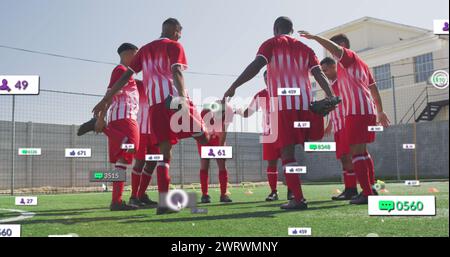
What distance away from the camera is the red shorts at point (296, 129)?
2535 mm

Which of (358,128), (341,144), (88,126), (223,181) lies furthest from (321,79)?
(223,181)

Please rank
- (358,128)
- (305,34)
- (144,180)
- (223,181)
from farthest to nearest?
(223,181)
(144,180)
(358,128)
(305,34)

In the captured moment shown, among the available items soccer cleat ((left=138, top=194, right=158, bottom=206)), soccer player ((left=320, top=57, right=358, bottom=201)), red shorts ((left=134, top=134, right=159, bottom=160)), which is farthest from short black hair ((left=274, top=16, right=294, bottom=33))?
soccer cleat ((left=138, top=194, right=158, bottom=206))

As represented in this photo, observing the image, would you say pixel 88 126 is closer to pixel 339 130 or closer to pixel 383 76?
pixel 339 130

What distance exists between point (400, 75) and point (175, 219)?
1.64m

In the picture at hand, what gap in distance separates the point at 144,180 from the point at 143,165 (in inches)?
9.6

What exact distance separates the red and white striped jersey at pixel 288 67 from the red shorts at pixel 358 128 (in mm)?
490

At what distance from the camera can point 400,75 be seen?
280cm

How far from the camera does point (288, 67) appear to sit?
2.47 metres

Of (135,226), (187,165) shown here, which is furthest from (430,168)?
(135,226)

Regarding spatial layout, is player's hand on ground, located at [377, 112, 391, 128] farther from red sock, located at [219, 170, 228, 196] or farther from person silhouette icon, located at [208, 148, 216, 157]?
red sock, located at [219, 170, 228, 196]

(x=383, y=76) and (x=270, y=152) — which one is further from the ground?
(x=383, y=76)

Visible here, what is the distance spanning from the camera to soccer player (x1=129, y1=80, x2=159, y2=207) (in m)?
3.31
